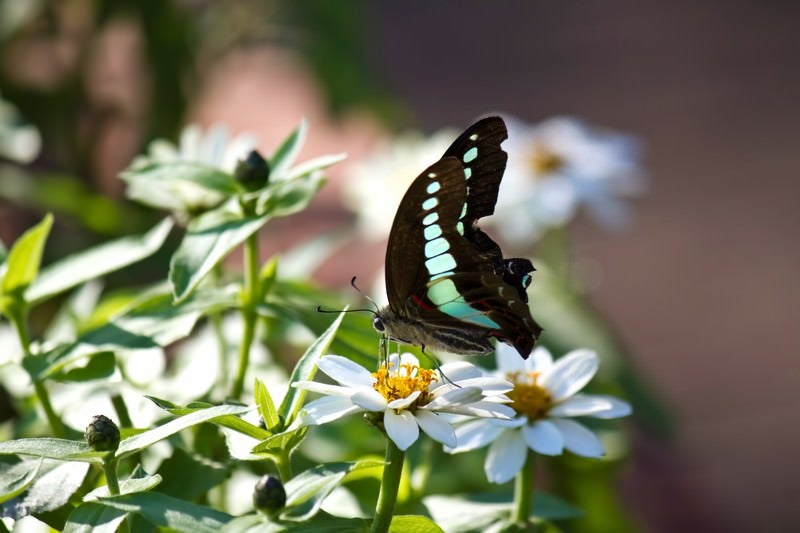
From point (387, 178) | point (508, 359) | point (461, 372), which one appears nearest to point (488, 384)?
point (461, 372)

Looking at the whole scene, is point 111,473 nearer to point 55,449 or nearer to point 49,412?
point 55,449

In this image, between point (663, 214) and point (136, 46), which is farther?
point (663, 214)

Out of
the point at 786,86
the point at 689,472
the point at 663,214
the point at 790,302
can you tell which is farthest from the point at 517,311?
the point at 786,86

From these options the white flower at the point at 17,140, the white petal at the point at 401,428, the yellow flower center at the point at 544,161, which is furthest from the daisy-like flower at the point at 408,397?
the yellow flower center at the point at 544,161

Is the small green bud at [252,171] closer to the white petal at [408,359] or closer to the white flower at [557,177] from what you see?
the white petal at [408,359]

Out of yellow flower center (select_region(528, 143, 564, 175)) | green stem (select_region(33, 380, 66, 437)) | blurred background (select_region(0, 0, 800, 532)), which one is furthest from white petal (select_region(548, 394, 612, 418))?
yellow flower center (select_region(528, 143, 564, 175))

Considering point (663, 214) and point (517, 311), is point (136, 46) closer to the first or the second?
point (517, 311)

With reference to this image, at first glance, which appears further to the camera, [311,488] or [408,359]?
[408,359]
